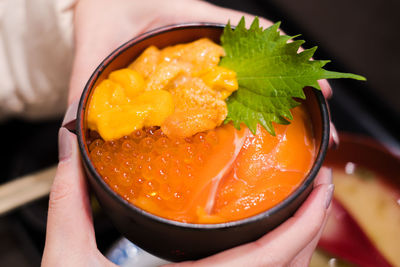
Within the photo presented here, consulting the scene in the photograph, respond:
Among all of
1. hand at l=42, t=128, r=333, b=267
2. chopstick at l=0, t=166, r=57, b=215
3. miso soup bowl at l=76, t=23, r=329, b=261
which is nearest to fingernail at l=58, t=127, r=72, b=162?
hand at l=42, t=128, r=333, b=267

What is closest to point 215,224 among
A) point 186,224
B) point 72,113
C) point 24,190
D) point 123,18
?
point 186,224

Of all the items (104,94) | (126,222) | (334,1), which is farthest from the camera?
(334,1)

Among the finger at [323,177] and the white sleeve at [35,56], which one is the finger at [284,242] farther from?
the white sleeve at [35,56]

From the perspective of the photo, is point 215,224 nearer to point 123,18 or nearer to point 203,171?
point 203,171

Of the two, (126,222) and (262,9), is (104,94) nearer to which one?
(126,222)

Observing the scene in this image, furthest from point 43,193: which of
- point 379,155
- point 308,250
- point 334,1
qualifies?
point 334,1
